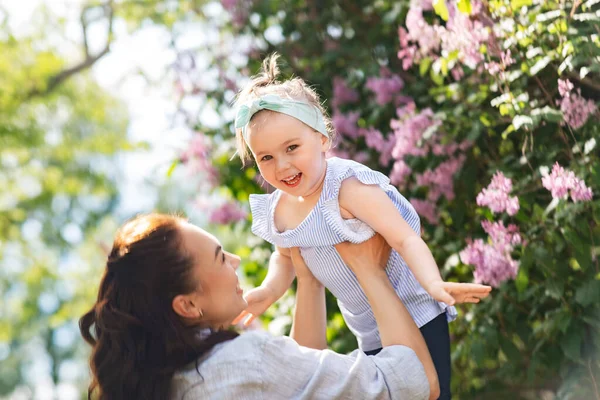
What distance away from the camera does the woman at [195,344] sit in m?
1.77

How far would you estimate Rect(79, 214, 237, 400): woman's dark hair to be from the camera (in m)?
1.79

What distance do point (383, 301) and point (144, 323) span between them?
0.57 metres

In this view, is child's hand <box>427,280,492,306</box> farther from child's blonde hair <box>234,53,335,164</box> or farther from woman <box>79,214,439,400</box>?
child's blonde hair <box>234,53,335,164</box>

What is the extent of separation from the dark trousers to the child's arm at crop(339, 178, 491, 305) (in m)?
0.21

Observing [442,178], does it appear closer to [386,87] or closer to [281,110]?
[386,87]

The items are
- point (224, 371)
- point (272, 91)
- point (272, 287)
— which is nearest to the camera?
point (224, 371)

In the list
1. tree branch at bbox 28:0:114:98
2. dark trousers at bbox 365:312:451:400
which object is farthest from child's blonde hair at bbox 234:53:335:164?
tree branch at bbox 28:0:114:98

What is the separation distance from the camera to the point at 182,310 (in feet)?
6.06

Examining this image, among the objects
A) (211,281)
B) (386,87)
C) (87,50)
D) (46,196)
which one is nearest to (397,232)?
(211,281)

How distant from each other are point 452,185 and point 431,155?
6.2 inches

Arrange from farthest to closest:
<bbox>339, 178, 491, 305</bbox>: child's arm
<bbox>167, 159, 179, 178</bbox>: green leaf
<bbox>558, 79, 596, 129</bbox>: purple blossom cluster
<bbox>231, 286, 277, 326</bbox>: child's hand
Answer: <bbox>167, 159, 179, 178</bbox>: green leaf → <bbox>558, 79, 596, 129</bbox>: purple blossom cluster → <bbox>231, 286, 277, 326</bbox>: child's hand → <bbox>339, 178, 491, 305</bbox>: child's arm

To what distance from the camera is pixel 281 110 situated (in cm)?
214

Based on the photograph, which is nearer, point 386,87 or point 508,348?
point 508,348

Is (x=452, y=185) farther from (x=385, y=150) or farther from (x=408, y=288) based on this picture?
(x=408, y=288)
